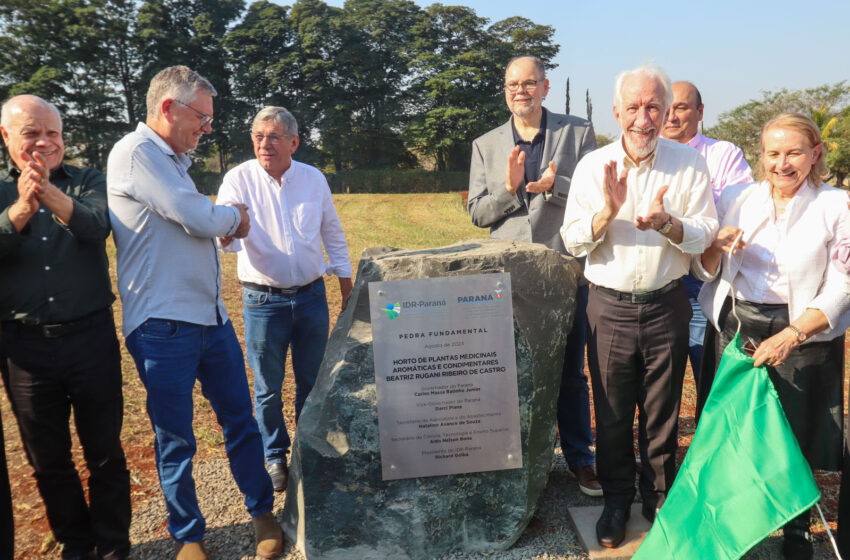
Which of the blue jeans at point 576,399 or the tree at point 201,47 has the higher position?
the tree at point 201,47

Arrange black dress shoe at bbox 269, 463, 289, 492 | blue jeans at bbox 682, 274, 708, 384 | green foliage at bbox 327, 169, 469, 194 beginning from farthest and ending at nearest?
1. green foliage at bbox 327, 169, 469, 194
2. blue jeans at bbox 682, 274, 708, 384
3. black dress shoe at bbox 269, 463, 289, 492

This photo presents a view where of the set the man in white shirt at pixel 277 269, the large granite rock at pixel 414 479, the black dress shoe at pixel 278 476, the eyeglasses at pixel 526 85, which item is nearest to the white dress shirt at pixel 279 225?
the man in white shirt at pixel 277 269

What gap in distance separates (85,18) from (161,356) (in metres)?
46.3

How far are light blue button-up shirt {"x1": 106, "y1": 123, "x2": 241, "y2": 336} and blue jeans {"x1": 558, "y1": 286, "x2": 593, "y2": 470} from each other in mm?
2108

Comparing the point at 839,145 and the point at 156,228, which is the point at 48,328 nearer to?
the point at 156,228

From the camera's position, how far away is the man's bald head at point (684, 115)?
13.7 ft

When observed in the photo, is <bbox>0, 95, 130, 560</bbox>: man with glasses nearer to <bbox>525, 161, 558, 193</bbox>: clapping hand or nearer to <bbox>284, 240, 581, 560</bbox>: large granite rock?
<bbox>284, 240, 581, 560</bbox>: large granite rock

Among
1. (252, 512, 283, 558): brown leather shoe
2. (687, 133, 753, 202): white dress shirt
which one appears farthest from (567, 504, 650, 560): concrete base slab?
(687, 133, 753, 202): white dress shirt

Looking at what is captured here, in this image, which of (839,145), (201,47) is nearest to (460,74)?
(201,47)

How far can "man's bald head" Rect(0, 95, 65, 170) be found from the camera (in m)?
2.78

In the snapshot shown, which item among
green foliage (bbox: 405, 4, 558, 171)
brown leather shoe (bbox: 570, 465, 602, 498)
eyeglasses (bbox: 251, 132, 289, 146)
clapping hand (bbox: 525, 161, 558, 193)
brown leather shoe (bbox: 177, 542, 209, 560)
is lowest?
brown leather shoe (bbox: 570, 465, 602, 498)

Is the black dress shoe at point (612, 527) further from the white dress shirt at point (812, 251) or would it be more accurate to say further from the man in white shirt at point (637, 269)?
the white dress shirt at point (812, 251)

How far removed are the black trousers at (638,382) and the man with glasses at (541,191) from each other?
0.47 m

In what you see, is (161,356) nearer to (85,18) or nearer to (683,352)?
(683,352)
